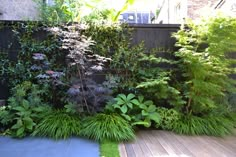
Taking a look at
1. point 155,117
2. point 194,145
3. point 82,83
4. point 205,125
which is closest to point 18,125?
point 82,83

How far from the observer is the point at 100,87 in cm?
408

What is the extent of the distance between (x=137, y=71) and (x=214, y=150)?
210cm

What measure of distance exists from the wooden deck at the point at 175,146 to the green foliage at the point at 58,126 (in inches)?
36.4

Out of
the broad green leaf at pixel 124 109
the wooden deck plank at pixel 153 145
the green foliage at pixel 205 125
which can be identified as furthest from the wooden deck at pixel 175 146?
the broad green leaf at pixel 124 109

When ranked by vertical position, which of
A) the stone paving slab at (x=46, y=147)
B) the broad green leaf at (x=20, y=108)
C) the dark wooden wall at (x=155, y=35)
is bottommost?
the stone paving slab at (x=46, y=147)

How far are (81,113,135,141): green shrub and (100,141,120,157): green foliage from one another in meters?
0.11

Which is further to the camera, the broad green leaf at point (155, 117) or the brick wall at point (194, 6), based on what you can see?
the brick wall at point (194, 6)

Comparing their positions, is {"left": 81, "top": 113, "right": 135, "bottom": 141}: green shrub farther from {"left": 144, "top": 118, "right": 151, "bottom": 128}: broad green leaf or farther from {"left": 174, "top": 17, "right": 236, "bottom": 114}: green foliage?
{"left": 174, "top": 17, "right": 236, "bottom": 114}: green foliage

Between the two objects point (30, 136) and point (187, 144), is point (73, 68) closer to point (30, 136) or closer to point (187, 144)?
point (30, 136)

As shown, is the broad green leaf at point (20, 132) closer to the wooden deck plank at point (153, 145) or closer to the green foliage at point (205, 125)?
the wooden deck plank at point (153, 145)

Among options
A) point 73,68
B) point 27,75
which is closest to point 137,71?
point 73,68

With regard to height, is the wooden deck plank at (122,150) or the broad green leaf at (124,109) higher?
the broad green leaf at (124,109)

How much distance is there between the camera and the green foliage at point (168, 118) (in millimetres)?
4273

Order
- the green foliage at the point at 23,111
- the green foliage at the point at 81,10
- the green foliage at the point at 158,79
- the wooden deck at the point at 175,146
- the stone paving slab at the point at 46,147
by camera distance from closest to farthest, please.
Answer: the stone paving slab at the point at 46,147 → the wooden deck at the point at 175,146 → the green foliage at the point at 23,111 → the green foliage at the point at 158,79 → the green foliage at the point at 81,10
